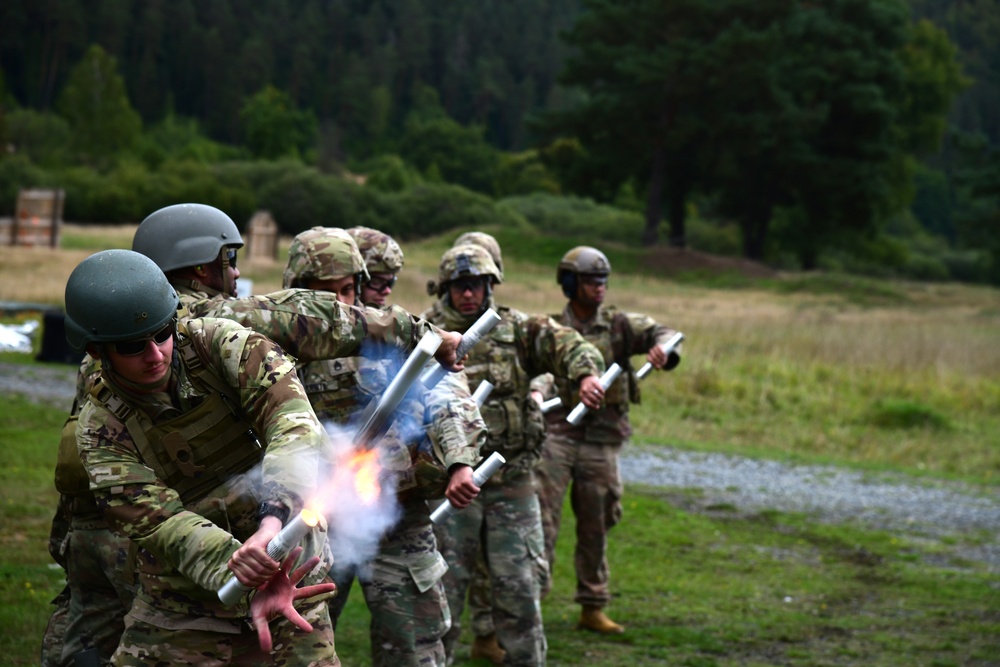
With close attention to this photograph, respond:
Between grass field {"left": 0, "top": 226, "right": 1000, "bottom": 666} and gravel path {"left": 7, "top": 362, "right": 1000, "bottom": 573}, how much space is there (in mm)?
292

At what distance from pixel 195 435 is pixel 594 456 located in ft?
15.7

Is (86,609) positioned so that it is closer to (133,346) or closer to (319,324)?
(319,324)

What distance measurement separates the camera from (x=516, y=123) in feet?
325

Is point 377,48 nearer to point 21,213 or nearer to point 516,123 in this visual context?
point 516,123

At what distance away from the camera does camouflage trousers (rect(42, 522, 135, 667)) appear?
5.23 metres

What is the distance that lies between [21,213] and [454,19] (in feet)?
230

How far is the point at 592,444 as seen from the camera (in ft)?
27.9

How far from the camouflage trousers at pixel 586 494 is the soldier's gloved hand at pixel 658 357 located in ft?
2.47

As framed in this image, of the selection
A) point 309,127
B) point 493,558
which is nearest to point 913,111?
point 309,127

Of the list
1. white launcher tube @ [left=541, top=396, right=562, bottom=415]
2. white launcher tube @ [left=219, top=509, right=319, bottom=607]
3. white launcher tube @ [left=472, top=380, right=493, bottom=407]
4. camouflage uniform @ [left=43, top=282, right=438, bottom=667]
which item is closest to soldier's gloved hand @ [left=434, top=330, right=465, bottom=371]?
camouflage uniform @ [left=43, top=282, right=438, bottom=667]

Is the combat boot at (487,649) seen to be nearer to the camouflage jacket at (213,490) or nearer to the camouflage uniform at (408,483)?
the camouflage uniform at (408,483)

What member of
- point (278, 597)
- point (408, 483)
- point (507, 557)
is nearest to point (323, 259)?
point (408, 483)

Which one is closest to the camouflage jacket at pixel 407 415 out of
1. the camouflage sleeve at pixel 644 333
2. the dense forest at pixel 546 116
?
the camouflage sleeve at pixel 644 333

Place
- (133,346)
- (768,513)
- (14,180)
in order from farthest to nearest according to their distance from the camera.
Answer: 1. (14,180)
2. (768,513)
3. (133,346)
